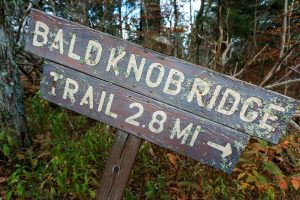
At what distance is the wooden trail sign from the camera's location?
4.93ft

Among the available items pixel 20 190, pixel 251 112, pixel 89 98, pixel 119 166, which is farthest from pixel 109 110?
pixel 20 190

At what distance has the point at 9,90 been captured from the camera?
2.93 metres

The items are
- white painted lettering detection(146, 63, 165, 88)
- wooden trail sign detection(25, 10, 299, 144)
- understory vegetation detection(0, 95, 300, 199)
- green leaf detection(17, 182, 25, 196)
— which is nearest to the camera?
wooden trail sign detection(25, 10, 299, 144)

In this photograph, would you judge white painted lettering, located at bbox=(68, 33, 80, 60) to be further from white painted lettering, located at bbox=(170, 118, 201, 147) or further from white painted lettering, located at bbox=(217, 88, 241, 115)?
white painted lettering, located at bbox=(217, 88, 241, 115)

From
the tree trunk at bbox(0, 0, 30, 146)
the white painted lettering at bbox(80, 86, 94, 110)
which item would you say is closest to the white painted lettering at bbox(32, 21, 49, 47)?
the white painted lettering at bbox(80, 86, 94, 110)

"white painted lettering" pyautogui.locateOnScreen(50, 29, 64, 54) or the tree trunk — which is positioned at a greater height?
"white painted lettering" pyautogui.locateOnScreen(50, 29, 64, 54)

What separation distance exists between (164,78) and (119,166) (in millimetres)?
613

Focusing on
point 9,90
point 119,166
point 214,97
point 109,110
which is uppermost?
point 214,97

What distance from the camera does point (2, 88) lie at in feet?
9.42

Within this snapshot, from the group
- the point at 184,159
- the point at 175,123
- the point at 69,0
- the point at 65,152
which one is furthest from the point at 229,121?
the point at 69,0

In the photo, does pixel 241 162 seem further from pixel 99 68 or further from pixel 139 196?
pixel 99 68

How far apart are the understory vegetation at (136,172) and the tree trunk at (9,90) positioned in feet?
0.42

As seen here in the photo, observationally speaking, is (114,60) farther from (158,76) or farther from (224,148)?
(224,148)

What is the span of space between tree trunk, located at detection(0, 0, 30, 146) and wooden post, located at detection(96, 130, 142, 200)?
1.66m
